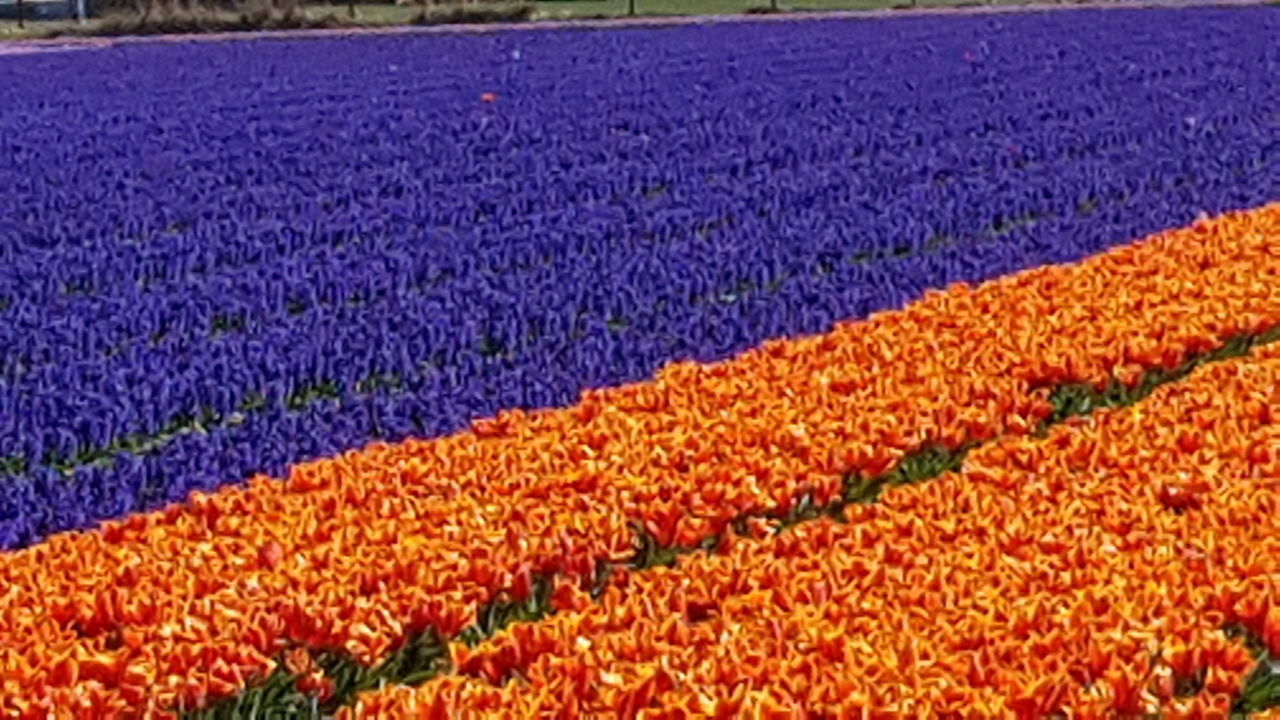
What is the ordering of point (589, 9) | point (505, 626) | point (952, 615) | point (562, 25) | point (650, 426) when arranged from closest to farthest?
point (952, 615) < point (505, 626) < point (650, 426) < point (562, 25) < point (589, 9)

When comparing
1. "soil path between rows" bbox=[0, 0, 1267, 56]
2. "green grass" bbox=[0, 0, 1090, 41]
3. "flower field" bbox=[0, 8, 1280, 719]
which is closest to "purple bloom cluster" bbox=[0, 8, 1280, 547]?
"flower field" bbox=[0, 8, 1280, 719]

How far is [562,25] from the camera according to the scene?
34.7 meters

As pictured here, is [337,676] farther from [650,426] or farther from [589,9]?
[589,9]

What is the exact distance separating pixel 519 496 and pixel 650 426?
95 cm

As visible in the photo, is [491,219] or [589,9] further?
[589,9]

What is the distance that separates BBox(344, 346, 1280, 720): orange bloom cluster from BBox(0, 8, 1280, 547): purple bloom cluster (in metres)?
2.12

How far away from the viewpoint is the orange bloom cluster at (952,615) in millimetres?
4293

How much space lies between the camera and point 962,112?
17.4 metres

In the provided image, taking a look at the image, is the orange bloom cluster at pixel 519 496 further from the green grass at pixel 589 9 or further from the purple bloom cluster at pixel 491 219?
the green grass at pixel 589 9

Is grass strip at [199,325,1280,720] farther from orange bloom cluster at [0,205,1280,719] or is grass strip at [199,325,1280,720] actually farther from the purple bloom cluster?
the purple bloom cluster

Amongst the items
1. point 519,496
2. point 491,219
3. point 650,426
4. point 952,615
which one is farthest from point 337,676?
point 491,219

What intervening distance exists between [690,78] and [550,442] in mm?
15583

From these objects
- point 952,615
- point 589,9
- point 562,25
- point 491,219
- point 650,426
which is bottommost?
point 589,9

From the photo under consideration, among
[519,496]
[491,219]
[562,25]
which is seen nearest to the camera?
[519,496]
